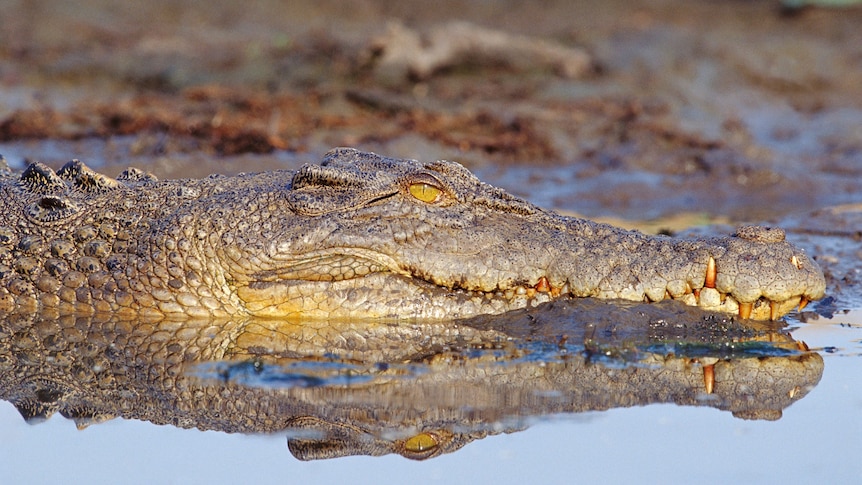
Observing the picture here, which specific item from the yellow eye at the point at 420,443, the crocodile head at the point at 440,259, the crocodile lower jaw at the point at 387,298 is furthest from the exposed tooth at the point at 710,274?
the yellow eye at the point at 420,443

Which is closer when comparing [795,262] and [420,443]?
[420,443]

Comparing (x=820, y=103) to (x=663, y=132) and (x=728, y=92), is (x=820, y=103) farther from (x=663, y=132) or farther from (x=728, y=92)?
(x=663, y=132)

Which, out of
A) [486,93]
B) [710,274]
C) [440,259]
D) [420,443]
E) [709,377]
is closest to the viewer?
[420,443]

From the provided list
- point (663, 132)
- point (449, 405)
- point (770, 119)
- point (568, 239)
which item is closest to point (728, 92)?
point (770, 119)

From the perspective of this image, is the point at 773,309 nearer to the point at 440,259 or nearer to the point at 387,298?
the point at 440,259

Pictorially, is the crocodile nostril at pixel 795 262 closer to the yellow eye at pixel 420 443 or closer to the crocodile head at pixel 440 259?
the crocodile head at pixel 440 259

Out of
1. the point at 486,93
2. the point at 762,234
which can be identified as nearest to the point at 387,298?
the point at 762,234

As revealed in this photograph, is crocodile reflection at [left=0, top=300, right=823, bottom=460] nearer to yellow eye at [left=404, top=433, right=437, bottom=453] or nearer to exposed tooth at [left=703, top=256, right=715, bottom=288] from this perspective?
yellow eye at [left=404, top=433, right=437, bottom=453]

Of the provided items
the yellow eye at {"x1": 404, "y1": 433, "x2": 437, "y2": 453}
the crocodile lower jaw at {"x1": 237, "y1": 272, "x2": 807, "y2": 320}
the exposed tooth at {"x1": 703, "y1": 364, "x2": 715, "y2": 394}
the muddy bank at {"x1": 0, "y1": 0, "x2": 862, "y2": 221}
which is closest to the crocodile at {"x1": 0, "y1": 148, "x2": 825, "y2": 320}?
the crocodile lower jaw at {"x1": 237, "y1": 272, "x2": 807, "y2": 320}
